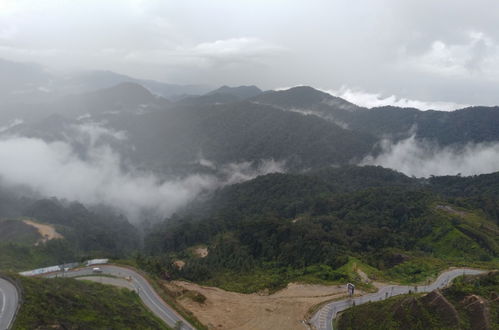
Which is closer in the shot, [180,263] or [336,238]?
[336,238]

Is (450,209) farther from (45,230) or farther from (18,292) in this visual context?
(45,230)

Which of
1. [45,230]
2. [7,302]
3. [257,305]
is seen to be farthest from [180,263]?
[7,302]

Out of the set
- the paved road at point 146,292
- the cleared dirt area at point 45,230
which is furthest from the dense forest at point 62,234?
the paved road at point 146,292

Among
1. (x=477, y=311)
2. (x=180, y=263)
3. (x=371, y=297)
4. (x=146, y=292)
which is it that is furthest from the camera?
(x=180, y=263)

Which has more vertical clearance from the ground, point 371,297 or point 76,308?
point 76,308

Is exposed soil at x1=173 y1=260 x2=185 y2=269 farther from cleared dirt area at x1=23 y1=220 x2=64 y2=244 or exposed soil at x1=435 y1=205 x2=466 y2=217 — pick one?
exposed soil at x1=435 y1=205 x2=466 y2=217

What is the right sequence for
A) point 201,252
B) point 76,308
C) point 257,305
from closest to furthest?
point 76,308 → point 257,305 → point 201,252
